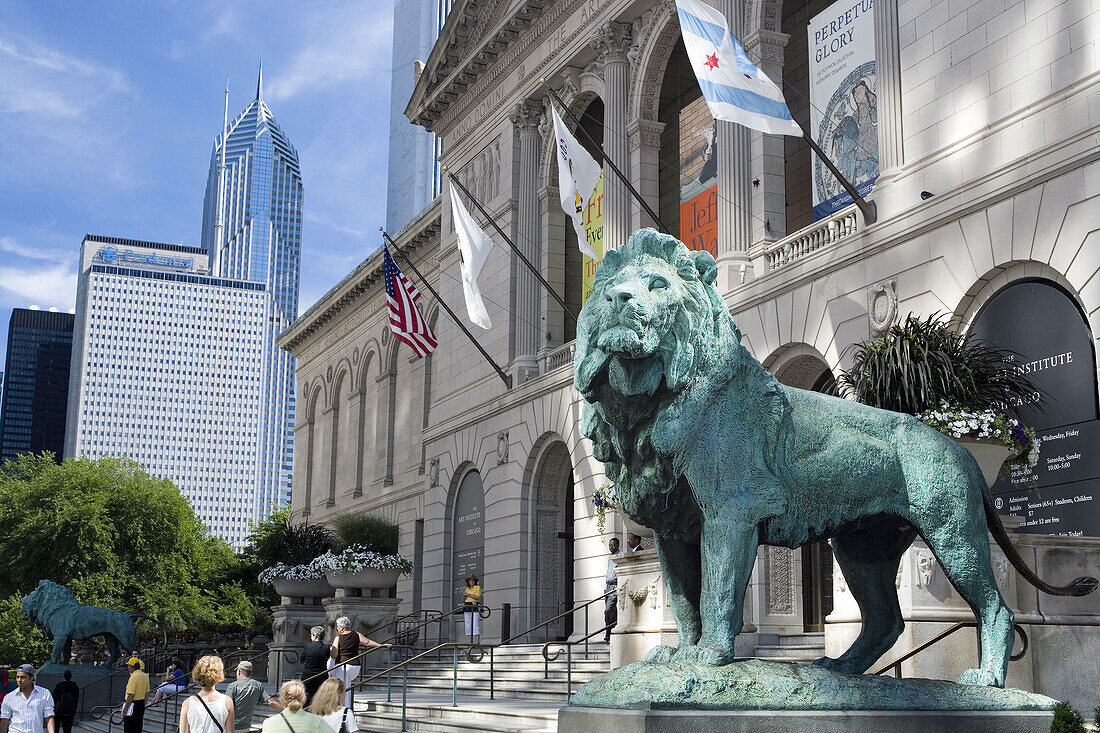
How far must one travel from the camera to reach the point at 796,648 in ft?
56.9

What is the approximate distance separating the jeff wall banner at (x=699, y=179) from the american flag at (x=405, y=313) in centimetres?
741

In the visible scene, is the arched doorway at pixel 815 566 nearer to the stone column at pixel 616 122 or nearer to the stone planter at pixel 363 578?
the stone column at pixel 616 122

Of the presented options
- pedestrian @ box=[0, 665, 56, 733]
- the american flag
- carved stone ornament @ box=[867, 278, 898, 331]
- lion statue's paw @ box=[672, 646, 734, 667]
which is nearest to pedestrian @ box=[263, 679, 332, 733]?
lion statue's paw @ box=[672, 646, 734, 667]

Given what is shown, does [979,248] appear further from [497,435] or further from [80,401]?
[80,401]

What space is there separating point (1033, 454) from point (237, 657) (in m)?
30.2

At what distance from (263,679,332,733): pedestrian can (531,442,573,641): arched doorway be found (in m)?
23.7

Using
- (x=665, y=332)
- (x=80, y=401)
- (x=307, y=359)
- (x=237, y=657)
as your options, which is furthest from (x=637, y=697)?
(x=80, y=401)

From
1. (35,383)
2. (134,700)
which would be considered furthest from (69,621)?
(35,383)

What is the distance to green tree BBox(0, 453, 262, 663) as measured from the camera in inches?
1871

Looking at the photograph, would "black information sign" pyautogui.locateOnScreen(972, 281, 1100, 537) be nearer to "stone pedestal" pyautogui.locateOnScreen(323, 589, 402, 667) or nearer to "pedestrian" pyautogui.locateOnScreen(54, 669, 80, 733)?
"stone pedestal" pyautogui.locateOnScreen(323, 589, 402, 667)

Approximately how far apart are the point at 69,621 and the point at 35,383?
567 ft

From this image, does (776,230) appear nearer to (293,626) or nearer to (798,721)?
(293,626)

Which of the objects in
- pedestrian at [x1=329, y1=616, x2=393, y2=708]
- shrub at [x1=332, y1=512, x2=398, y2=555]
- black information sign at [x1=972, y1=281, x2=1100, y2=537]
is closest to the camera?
black information sign at [x1=972, y1=281, x2=1100, y2=537]

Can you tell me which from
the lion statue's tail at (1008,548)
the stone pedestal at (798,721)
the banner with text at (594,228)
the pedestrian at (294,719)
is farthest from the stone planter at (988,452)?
the banner with text at (594,228)
